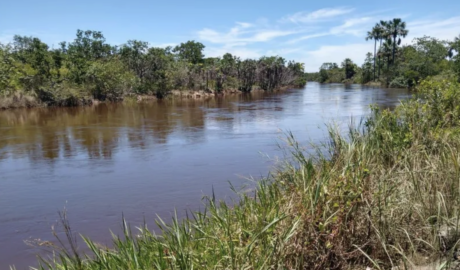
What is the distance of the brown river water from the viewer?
304 inches

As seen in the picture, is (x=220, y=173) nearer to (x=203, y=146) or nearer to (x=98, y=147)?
(x=203, y=146)

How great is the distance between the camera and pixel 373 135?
6855 millimetres

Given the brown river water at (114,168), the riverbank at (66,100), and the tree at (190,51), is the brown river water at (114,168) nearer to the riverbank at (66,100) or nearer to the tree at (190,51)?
the riverbank at (66,100)

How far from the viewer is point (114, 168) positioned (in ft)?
38.6

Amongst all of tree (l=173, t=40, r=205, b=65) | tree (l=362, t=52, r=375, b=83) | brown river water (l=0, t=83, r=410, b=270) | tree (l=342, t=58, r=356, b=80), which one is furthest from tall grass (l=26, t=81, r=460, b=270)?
tree (l=342, t=58, r=356, b=80)

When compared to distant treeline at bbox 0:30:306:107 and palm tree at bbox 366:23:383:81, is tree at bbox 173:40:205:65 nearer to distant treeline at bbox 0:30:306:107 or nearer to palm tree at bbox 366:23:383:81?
distant treeline at bbox 0:30:306:107

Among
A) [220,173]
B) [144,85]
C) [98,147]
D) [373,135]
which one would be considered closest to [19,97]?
[144,85]

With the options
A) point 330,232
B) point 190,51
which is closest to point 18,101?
point 330,232

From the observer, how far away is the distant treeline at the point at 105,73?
3036cm

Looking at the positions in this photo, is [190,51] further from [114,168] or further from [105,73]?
[114,168]

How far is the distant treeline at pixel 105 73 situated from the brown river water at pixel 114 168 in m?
8.74

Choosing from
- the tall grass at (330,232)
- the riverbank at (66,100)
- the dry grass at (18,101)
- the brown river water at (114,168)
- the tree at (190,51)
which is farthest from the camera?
the tree at (190,51)

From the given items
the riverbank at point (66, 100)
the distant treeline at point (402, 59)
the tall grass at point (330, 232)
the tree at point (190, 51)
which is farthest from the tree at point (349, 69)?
the tall grass at point (330, 232)

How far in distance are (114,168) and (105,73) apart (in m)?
25.1
